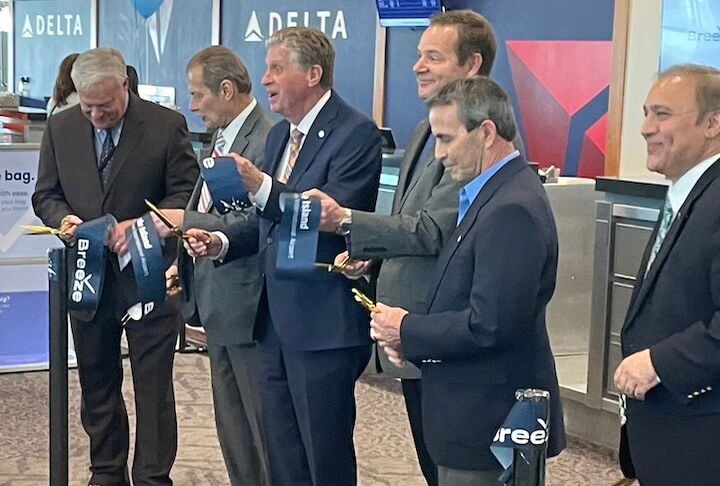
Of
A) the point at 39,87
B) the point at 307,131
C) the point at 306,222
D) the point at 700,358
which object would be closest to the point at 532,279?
the point at 700,358

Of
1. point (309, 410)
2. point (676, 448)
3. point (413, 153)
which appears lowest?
point (309, 410)

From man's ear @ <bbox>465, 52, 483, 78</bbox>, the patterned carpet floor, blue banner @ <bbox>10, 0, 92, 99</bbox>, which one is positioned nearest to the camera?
man's ear @ <bbox>465, 52, 483, 78</bbox>

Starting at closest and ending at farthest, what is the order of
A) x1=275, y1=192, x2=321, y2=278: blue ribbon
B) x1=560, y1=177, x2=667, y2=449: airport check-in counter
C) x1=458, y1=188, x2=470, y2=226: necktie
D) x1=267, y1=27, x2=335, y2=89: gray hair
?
x1=458, y1=188, x2=470, y2=226: necktie → x1=275, y1=192, x2=321, y2=278: blue ribbon → x1=267, y1=27, x2=335, y2=89: gray hair → x1=560, y1=177, x2=667, y2=449: airport check-in counter

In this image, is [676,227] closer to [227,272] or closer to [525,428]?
[525,428]

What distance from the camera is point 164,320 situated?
404 centimetres

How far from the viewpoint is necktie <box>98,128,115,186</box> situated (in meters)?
3.94

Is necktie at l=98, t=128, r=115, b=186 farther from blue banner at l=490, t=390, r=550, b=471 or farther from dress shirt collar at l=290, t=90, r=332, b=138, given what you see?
blue banner at l=490, t=390, r=550, b=471

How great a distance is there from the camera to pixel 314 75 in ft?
10.9

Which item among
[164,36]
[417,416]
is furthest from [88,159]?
[164,36]

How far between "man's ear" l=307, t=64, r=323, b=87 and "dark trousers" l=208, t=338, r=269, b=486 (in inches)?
34.3

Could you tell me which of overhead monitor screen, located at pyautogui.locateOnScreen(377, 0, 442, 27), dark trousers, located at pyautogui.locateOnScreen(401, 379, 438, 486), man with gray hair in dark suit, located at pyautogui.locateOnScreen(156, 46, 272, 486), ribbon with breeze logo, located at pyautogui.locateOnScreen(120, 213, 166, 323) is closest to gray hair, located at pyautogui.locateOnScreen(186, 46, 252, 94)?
man with gray hair in dark suit, located at pyautogui.locateOnScreen(156, 46, 272, 486)

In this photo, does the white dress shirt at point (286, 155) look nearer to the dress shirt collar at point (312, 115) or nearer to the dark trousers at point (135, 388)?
the dress shirt collar at point (312, 115)

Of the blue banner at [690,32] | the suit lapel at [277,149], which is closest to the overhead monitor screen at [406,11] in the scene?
the blue banner at [690,32]

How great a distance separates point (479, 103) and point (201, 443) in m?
2.90
